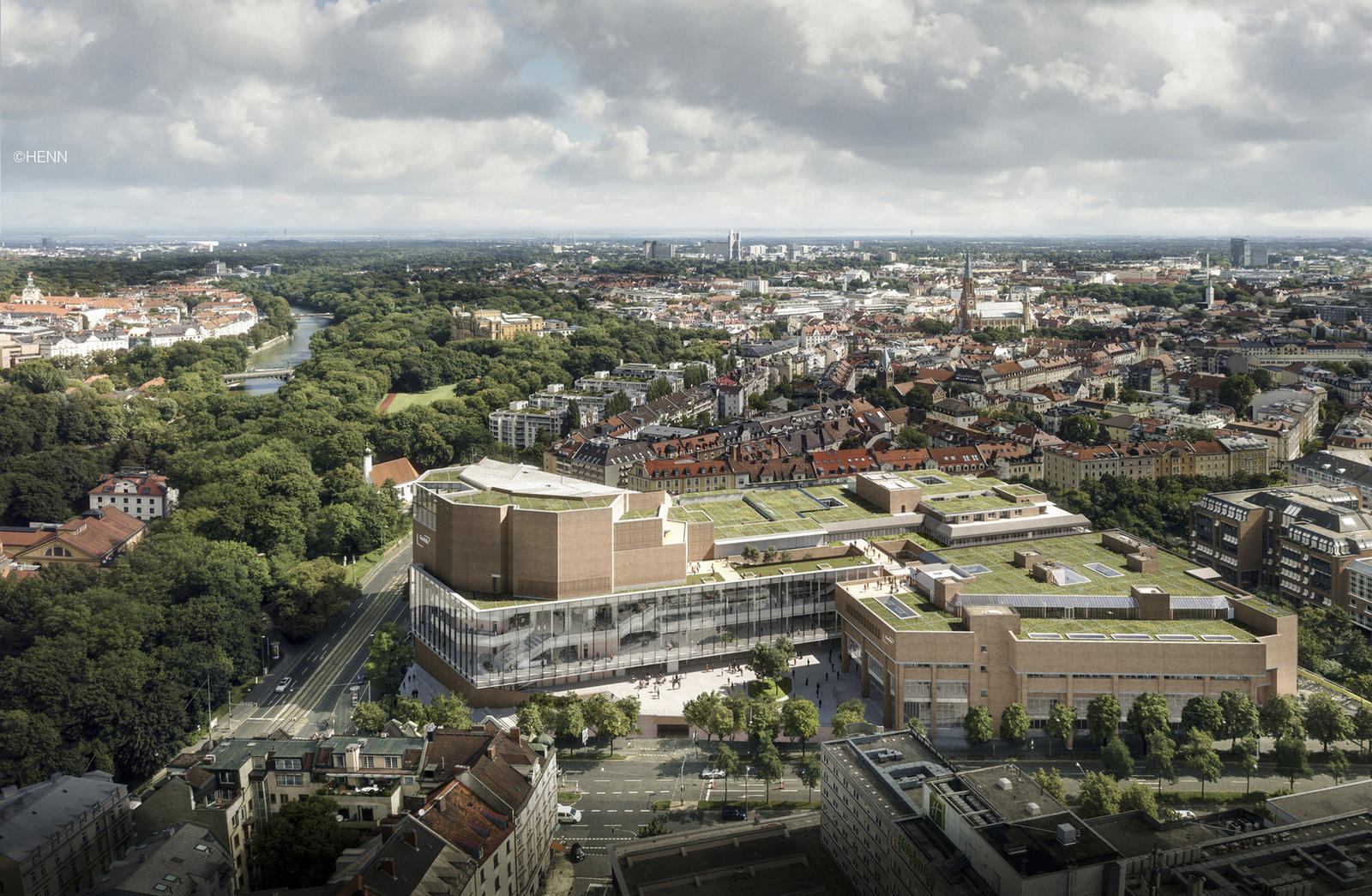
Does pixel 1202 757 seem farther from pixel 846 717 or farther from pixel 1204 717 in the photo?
pixel 846 717

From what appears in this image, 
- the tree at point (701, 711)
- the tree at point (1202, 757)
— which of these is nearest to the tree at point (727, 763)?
the tree at point (701, 711)

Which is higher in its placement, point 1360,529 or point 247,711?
point 1360,529

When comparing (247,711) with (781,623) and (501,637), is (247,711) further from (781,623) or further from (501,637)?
(781,623)

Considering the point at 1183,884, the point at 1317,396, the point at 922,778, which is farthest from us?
the point at 1317,396

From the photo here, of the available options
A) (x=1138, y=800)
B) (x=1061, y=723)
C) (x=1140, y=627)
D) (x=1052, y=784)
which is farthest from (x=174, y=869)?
(x=1140, y=627)

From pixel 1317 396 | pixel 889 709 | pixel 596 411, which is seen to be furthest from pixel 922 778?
pixel 1317 396

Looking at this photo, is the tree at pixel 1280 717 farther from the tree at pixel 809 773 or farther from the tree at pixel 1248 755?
the tree at pixel 809 773

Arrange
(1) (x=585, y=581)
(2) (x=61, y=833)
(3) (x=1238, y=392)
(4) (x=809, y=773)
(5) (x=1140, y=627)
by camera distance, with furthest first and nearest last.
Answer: (3) (x=1238, y=392), (1) (x=585, y=581), (5) (x=1140, y=627), (4) (x=809, y=773), (2) (x=61, y=833)
